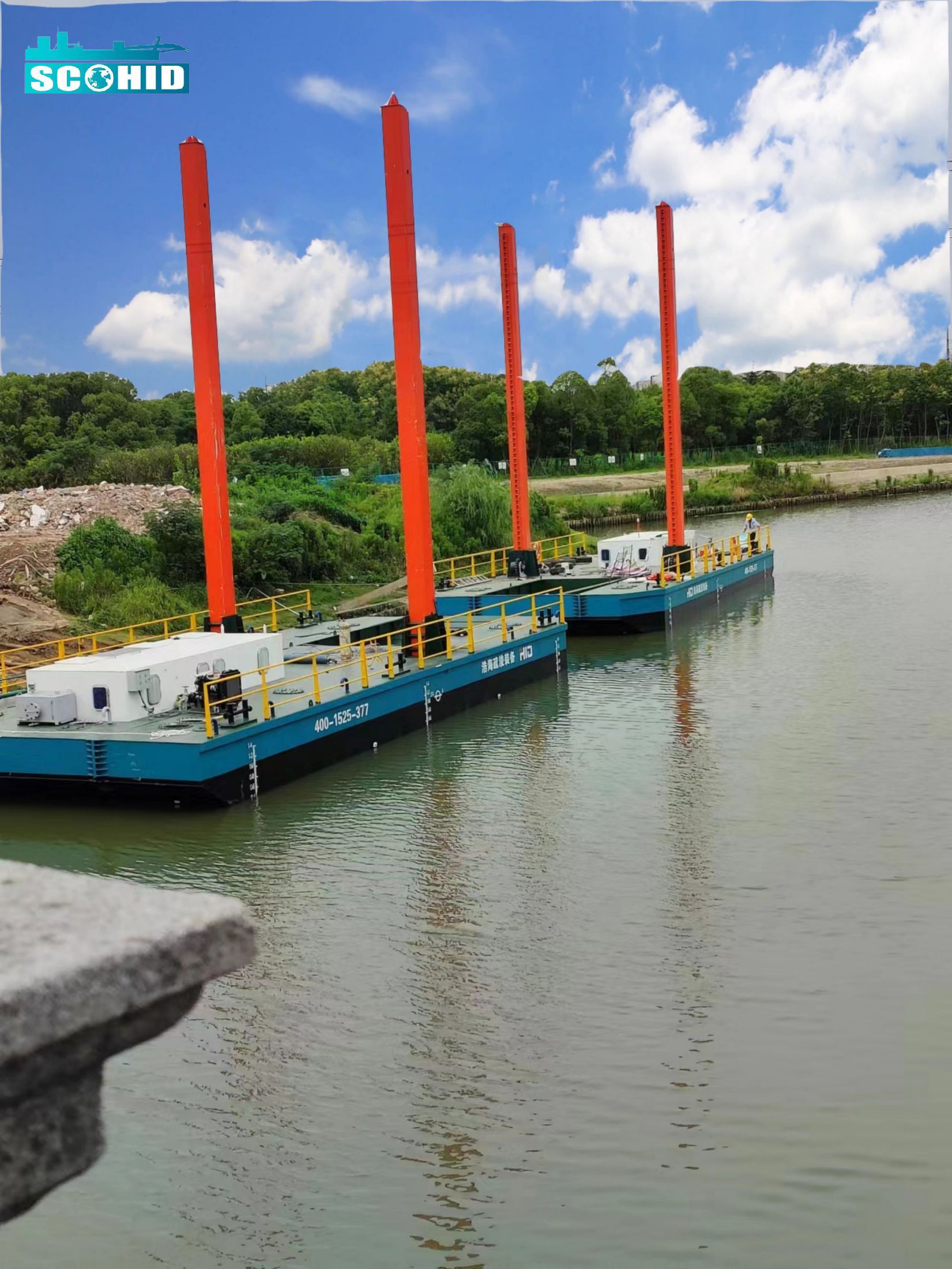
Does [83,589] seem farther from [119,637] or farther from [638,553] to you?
[638,553]

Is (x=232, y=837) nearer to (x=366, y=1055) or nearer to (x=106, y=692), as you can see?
(x=106, y=692)

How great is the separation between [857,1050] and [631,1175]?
2371 millimetres

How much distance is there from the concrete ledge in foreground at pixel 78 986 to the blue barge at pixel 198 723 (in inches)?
575

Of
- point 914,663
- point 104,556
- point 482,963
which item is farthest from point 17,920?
point 104,556

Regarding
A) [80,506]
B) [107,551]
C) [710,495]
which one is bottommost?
[107,551]

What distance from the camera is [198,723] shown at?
17531 millimetres

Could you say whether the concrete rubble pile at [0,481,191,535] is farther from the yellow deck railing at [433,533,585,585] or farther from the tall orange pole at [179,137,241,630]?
the tall orange pole at [179,137,241,630]

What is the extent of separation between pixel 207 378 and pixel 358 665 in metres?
5.71

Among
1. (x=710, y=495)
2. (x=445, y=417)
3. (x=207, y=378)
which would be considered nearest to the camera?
(x=207, y=378)

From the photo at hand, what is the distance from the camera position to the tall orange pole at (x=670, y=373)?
33562 millimetres

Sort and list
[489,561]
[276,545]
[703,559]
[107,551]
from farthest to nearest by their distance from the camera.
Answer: [489,561] → [276,545] → [703,559] → [107,551]

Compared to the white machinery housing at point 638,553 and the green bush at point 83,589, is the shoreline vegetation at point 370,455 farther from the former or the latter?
the white machinery housing at point 638,553

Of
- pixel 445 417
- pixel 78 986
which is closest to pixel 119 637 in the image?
pixel 78 986

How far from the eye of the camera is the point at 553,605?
27859 mm
